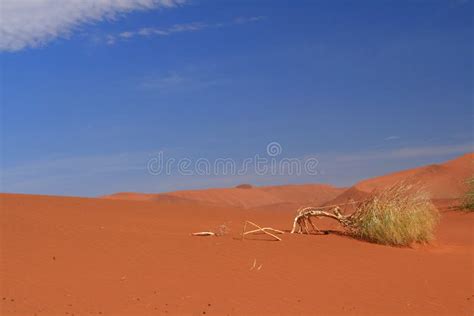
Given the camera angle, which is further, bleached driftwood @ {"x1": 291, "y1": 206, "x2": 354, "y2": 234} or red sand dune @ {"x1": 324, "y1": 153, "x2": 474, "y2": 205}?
red sand dune @ {"x1": 324, "y1": 153, "x2": 474, "y2": 205}

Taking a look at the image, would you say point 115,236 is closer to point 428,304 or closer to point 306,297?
point 306,297

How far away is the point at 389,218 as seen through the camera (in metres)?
11.7

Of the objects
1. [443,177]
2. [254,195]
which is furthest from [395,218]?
[254,195]

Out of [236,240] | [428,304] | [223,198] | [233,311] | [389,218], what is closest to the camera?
[233,311]

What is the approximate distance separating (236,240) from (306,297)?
339 cm

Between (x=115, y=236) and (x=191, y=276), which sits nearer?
(x=191, y=276)

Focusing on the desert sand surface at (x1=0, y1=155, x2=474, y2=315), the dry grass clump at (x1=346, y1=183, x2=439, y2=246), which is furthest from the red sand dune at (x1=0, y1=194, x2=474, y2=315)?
the dry grass clump at (x1=346, y1=183, x2=439, y2=246)

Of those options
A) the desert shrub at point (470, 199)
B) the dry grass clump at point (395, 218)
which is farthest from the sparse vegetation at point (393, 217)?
the desert shrub at point (470, 199)

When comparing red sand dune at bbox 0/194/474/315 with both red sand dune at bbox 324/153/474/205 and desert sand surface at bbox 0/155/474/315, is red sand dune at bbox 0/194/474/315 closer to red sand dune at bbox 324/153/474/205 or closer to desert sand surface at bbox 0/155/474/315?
desert sand surface at bbox 0/155/474/315

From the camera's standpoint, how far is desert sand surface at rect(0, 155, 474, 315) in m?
6.91

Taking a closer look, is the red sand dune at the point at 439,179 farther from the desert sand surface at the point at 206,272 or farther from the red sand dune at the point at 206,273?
the red sand dune at the point at 206,273

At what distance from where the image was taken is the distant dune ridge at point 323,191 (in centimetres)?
3406

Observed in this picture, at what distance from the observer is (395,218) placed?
38.3 feet

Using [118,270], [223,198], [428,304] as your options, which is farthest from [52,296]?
[223,198]
